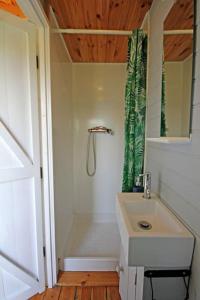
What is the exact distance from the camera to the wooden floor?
5.14 ft

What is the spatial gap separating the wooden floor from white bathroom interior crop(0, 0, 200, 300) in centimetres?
7

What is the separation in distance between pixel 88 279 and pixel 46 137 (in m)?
1.42

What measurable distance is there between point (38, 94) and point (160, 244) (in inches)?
53.1

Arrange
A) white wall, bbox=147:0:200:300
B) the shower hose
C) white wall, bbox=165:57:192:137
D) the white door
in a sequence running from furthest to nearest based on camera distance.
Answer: the shower hose, the white door, white wall, bbox=165:57:192:137, white wall, bbox=147:0:200:300

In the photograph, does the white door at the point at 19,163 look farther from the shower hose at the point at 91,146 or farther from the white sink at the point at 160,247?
the shower hose at the point at 91,146

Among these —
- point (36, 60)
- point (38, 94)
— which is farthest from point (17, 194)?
point (36, 60)

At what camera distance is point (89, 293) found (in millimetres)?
1604

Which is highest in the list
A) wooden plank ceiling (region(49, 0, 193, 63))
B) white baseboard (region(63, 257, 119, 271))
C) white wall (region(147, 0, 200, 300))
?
wooden plank ceiling (region(49, 0, 193, 63))

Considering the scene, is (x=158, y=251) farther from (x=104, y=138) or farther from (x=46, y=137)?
(x=104, y=138)

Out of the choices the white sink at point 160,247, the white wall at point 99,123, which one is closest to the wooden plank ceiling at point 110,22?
the white wall at point 99,123

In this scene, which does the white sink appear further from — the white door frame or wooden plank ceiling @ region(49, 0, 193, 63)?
wooden plank ceiling @ region(49, 0, 193, 63)

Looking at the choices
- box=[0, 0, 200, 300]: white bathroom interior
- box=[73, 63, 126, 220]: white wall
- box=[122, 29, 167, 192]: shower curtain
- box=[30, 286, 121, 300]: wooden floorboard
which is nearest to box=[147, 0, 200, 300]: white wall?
box=[0, 0, 200, 300]: white bathroom interior

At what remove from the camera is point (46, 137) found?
150 cm

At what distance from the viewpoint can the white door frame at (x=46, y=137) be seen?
1406mm
